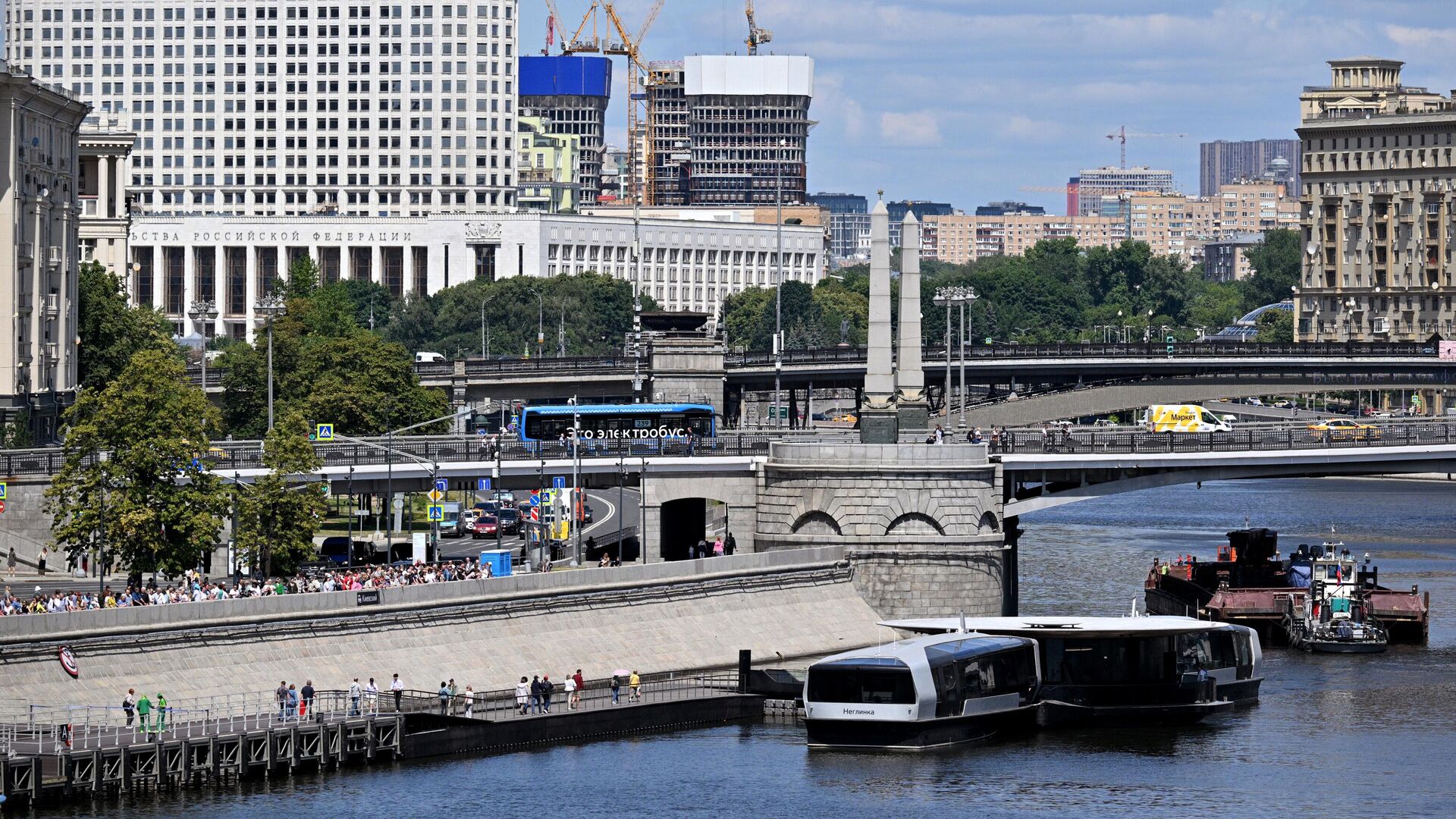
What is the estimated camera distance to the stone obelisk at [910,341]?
101 metres

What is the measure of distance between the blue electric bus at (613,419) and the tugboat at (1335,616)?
2342 cm

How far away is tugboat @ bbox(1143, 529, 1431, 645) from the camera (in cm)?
10112

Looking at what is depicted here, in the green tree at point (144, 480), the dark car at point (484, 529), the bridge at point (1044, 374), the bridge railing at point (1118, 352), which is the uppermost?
the bridge railing at point (1118, 352)

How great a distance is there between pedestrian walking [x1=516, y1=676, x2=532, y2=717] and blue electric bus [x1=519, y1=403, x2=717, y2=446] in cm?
3071

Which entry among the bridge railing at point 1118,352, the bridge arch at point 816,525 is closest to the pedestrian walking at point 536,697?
the bridge arch at point 816,525

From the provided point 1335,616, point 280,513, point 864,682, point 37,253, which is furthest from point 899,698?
point 37,253

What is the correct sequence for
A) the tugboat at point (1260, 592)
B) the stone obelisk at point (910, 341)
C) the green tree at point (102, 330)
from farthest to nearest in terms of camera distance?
1. the green tree at point (102, 330)
2. the tugboat at point (1260, 592)
3. the stone obelisk at point (910, 341)

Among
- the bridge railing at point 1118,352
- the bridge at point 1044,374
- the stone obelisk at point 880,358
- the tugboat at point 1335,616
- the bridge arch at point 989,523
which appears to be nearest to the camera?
the bridge arch at point 989,523

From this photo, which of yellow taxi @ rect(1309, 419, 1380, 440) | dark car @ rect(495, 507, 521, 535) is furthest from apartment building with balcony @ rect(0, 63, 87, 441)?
yellow taxi @ rect(1309, 419, 1380, 440)

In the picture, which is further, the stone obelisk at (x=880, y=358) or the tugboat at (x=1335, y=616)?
the stone obelisk at (x=880, y=358)

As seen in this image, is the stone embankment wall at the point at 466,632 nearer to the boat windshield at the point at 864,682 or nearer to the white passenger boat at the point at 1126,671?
the boat windshield at the point at 864,682

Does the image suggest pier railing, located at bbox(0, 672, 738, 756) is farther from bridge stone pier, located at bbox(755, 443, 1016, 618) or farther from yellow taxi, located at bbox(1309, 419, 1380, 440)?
yellow taxi, located at bbox(1309, 419, 1380, 440)

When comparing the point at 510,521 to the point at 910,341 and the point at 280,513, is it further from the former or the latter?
the point at 280,513

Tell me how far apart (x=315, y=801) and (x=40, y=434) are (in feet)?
184
